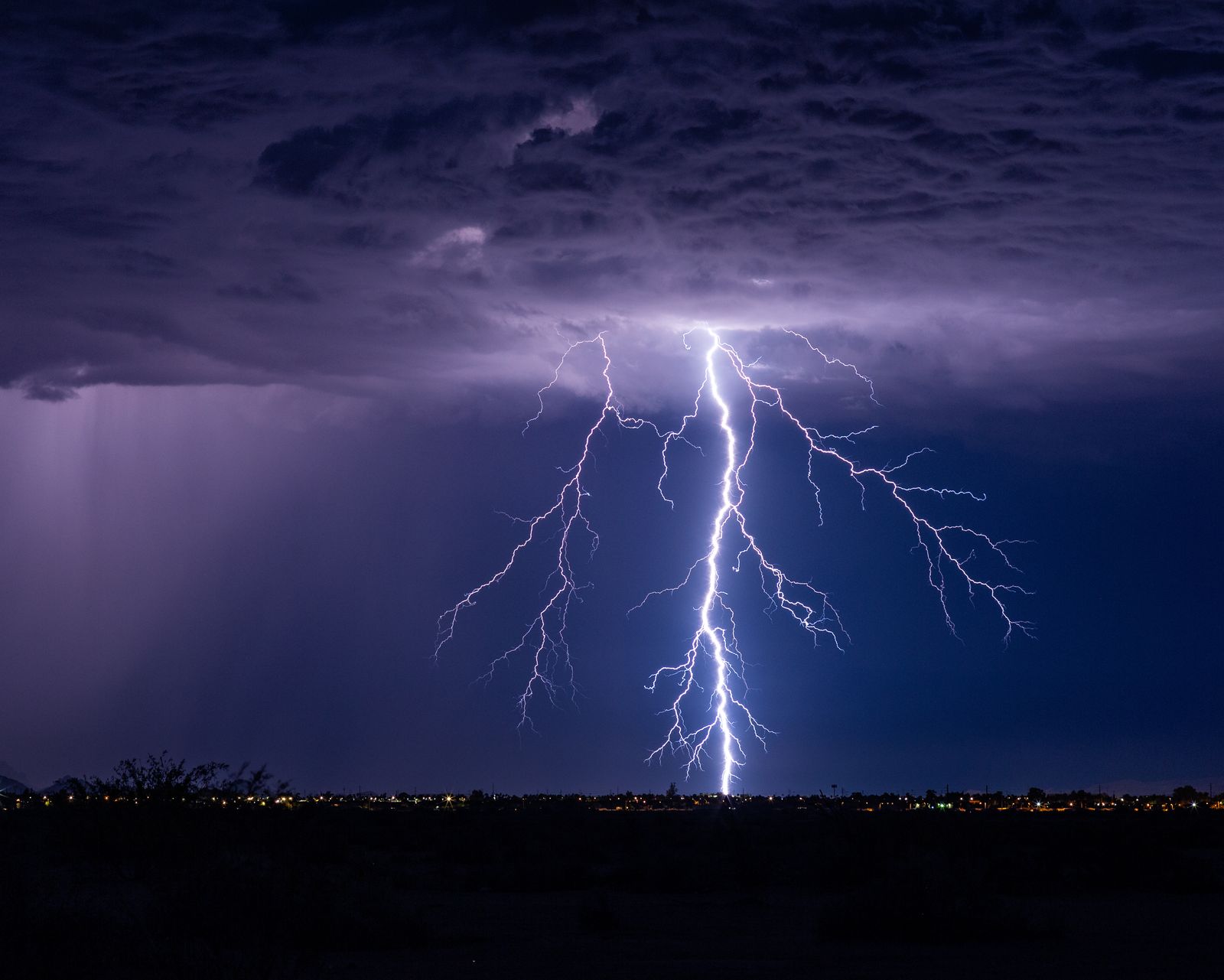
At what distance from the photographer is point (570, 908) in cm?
2197

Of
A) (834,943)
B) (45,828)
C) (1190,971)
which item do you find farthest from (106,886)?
(1190,971)

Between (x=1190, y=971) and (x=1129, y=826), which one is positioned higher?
(x=1129, y=826)

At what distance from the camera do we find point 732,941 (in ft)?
57.1

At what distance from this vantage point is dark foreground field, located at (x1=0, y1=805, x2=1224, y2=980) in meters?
13.4

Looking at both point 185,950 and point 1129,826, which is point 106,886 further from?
point 1129,826

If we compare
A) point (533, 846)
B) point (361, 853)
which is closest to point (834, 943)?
point (533, 846)

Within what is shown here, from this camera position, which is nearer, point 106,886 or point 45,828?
point 106,886

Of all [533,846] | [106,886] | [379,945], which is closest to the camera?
[379,945]

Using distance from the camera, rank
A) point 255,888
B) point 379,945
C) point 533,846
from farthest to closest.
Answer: point 533,846
point 379,945
point 255,888

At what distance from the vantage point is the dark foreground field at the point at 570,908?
13.4 m

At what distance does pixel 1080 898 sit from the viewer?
23188 millimetres

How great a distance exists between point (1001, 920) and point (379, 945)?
7.67 m

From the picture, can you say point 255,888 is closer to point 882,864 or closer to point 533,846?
point 882,864

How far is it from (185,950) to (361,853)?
72.7 ft
